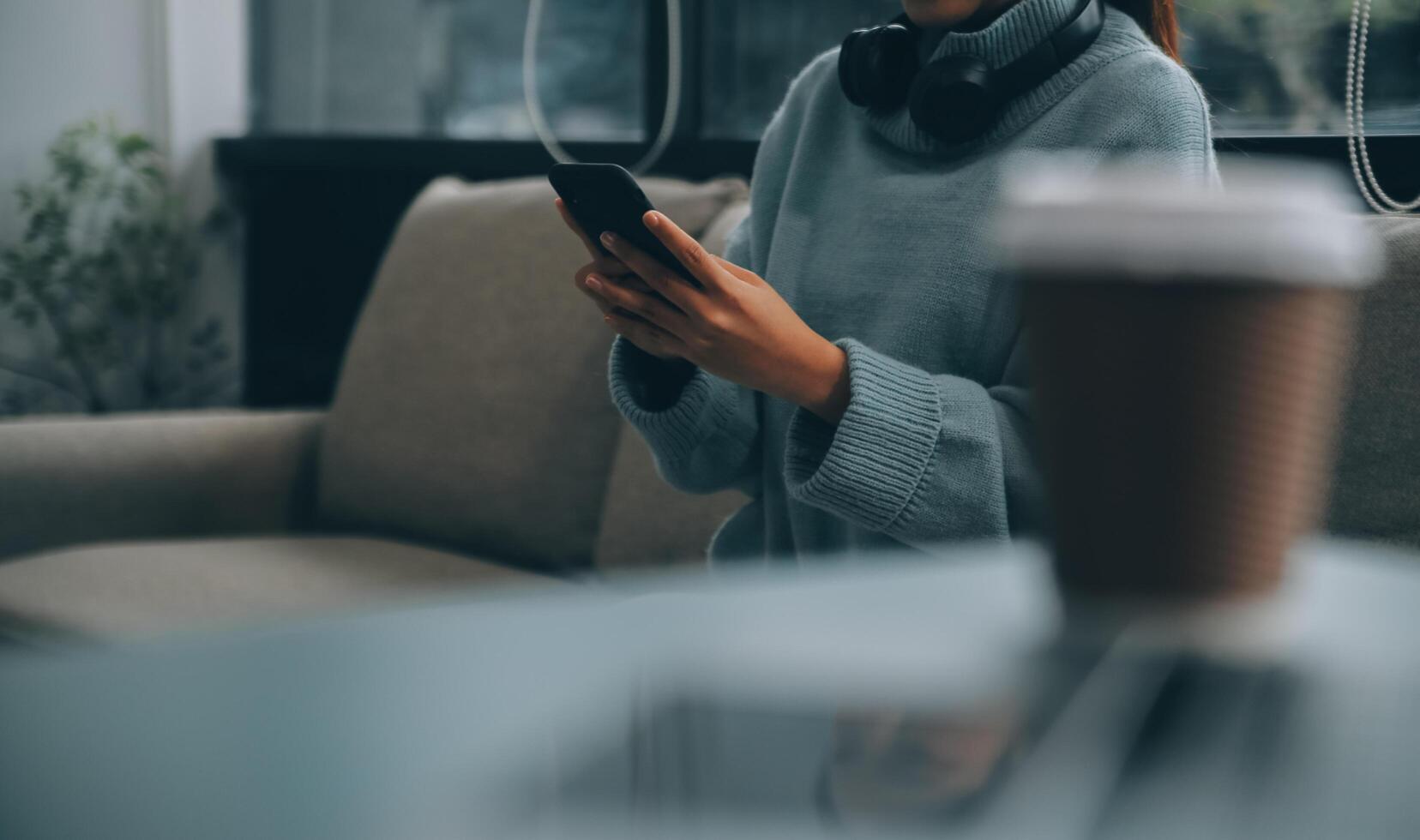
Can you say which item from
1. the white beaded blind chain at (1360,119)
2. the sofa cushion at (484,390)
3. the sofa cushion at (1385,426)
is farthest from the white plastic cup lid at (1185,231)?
the sofa cushion at (484,390)

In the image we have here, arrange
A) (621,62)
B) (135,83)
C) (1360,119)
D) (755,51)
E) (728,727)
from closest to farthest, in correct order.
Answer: (728,727), (1360,119), (755,51), (621,62), (135,83)

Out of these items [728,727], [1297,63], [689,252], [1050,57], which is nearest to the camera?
[728,727]

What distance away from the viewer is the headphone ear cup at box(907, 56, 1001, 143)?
3.44 ft

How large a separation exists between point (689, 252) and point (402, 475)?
1160 mm

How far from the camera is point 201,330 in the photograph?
9.89 feet

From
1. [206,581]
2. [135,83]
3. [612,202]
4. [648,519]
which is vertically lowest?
[206,581]

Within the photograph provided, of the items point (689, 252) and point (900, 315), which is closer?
point (689, 252)

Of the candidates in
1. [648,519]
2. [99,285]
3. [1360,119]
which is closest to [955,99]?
[1360,119]

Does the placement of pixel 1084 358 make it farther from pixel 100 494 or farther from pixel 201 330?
pixel 201 330

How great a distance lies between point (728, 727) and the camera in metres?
0.27

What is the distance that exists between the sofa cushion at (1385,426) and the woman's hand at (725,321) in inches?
18.0

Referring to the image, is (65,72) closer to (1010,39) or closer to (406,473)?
(406,473)

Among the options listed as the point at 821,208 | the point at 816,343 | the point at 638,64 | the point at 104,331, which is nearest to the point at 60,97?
the point at 104,331

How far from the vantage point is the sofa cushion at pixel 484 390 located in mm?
1772
